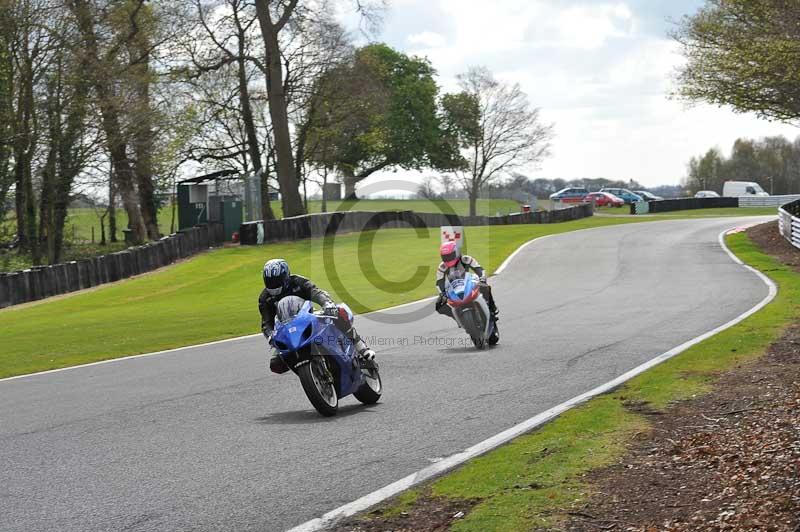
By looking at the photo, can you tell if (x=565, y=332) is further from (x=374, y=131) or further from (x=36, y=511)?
(x=374, y=131)

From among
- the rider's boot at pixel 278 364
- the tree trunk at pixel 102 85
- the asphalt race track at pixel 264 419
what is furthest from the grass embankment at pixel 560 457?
the tree trunk at pixel 102 85

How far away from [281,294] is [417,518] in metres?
4.30

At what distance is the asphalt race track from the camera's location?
7059mm

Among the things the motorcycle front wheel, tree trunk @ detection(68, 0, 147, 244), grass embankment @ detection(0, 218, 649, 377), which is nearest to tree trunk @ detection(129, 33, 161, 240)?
tree trunk @ detection(68, 0, 147, 244)

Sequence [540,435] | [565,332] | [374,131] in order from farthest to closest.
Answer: [374,131] → [565,332] → [540,435]

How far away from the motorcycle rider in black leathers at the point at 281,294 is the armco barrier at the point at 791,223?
2798 cm

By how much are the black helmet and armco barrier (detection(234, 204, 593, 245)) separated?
1296 inches

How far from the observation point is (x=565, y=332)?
56.0 feet

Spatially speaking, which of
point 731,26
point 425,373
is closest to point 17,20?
point 731,26

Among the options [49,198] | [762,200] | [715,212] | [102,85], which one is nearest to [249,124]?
[102,85]

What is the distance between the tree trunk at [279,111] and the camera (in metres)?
48.2

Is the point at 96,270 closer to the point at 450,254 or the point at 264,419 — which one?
the point at 450,254

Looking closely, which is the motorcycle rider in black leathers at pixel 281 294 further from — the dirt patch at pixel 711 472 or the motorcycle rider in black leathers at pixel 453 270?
the motorcycle rider in black leathers at pixel 453 270

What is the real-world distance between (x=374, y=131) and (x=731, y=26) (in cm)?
2929
